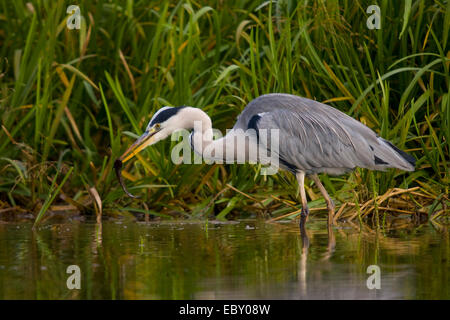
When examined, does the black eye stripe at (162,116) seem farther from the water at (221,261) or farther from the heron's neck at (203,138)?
the water at (221,261)

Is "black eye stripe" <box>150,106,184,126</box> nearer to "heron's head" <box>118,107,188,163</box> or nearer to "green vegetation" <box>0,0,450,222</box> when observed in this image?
"heron's head" <box>118,107,188,163</box>

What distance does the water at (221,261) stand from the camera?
4641mm

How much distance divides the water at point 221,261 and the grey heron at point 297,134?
1.91ft

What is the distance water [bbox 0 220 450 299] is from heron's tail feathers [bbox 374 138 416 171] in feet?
1.87

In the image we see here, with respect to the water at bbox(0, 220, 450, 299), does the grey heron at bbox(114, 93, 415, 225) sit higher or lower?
higher

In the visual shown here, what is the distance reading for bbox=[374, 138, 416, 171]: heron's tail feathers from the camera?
729cm

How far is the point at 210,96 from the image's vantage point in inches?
354

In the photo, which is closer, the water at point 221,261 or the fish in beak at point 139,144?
the water at point 221,261

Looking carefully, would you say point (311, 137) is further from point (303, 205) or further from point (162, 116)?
point (162, 116)

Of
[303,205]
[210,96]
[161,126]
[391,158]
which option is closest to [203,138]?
[161,126]

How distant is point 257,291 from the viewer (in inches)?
182

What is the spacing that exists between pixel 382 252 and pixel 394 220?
196 cm

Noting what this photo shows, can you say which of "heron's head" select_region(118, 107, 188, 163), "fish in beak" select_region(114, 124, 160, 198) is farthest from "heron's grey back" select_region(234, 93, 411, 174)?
"fish in beak" select_region(114, 124, 160, 198)

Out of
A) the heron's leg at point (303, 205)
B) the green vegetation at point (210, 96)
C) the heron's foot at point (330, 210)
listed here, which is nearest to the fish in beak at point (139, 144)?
the green vegetation at point (210, 96)
